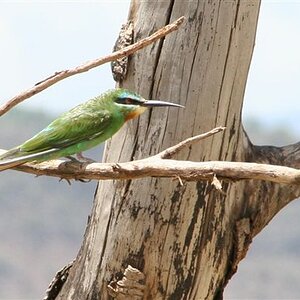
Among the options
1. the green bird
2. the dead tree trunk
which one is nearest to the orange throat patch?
the green bird

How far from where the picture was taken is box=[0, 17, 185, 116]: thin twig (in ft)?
12.1

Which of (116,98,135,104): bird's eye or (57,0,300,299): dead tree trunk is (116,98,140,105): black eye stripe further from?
(57,0,300,299): dead tree trunk

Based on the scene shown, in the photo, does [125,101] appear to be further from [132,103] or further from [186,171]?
[186,171]

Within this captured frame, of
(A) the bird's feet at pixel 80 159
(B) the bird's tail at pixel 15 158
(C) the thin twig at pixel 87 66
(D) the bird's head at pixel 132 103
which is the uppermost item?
(D) the bird's head at pixel 132 103

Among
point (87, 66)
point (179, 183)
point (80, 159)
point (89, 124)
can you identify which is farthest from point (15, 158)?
point (179, 183)

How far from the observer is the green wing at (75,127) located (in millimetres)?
4113

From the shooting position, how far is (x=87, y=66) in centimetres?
369

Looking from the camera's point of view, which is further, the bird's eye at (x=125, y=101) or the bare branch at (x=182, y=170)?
the bird's eye at (x=125, y=101)

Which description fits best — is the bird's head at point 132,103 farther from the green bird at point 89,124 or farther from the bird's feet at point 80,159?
the bird's feet at point 80,159

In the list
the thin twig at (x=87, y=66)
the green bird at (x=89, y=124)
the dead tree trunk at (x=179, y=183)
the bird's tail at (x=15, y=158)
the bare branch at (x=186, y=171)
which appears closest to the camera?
the bare branch at (x=186, y=171)

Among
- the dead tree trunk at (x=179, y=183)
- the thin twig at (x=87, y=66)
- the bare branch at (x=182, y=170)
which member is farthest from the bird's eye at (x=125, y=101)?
the thin twig at (x=87, y=66)

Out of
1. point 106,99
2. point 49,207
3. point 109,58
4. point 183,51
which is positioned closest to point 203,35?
point 183,51

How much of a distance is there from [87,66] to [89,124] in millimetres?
514

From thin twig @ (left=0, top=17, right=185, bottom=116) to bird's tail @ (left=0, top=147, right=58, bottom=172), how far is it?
0.65 feet
